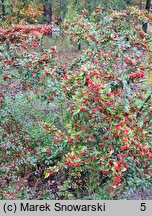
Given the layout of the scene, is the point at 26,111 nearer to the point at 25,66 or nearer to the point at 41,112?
the point at 41,112

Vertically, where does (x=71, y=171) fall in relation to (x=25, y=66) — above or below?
below

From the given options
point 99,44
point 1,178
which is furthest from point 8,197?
point 99,44

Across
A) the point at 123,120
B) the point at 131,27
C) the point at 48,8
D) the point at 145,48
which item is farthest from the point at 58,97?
the point at 48,8

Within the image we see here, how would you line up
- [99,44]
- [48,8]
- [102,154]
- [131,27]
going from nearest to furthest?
[102,154]
[99,44]
[131,27]
[48,8]

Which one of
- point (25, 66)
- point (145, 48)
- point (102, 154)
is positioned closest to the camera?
point (102, 154)

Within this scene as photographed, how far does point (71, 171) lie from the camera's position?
366 centimetres

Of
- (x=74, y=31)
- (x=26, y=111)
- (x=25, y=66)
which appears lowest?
(x=26, y=111)

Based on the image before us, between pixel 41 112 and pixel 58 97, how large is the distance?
62.2 inches

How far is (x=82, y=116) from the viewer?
289 centimetres

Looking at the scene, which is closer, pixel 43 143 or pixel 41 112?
pixel 43 143

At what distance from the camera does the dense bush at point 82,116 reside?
2.84 meters

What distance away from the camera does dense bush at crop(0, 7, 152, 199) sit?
2.84 m

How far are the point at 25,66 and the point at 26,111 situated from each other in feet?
3.83

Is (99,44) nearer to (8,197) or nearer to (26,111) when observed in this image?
(26,111)
